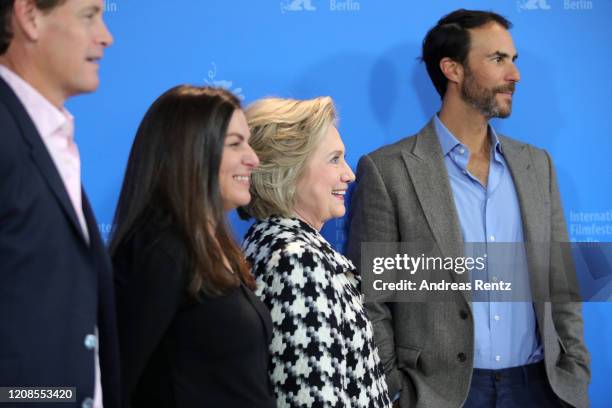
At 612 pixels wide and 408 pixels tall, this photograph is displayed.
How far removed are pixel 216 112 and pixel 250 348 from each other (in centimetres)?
57

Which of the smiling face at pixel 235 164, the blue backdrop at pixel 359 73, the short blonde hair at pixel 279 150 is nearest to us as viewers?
the smiling face at pixel 235 164

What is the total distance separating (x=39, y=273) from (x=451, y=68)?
7.43 feet

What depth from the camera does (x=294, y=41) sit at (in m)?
3.53

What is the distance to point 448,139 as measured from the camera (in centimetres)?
337

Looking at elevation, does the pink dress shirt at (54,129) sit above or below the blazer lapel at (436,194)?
below

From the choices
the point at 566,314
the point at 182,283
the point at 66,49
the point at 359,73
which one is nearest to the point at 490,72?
the point at 359,73

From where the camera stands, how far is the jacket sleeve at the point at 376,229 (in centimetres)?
312

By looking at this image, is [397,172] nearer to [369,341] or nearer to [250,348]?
[369,341]

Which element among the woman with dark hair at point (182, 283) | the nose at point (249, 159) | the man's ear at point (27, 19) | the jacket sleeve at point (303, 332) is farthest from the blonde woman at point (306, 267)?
the man's ear at point (27, 19)

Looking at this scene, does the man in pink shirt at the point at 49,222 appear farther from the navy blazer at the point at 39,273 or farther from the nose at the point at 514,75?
the nose at the point at 514,75

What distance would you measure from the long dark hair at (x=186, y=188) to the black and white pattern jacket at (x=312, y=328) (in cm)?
18

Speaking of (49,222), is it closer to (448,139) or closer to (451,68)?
(448,139)

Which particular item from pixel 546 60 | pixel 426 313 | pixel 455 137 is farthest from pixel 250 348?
pixel 546 60

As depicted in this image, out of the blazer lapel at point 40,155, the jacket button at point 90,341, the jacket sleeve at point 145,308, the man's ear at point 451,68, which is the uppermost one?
the man's ear at point 451,68
